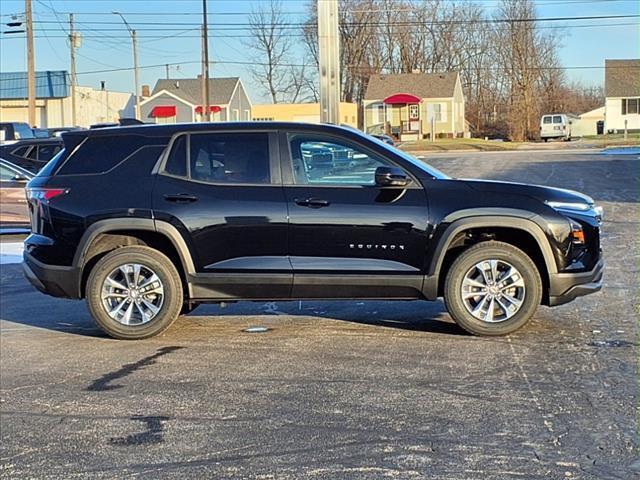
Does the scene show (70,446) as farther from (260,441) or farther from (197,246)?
(197,246)

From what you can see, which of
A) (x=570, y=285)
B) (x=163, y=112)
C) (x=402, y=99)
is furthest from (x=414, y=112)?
(x=570, y=285)

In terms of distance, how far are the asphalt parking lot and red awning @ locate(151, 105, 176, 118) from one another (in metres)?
56.9

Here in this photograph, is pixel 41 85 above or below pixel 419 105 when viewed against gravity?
above

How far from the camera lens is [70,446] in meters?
4.70

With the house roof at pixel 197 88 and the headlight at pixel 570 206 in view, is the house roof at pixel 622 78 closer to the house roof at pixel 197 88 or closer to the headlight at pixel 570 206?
the house roof at pixel 197 88

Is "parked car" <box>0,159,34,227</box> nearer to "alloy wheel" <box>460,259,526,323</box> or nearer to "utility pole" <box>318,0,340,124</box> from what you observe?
"utility pole" <box>318,0,340,124</box>

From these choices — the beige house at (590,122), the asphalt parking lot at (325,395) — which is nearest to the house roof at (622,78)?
the beige house at (590,122)

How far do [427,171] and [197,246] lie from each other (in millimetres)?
2035

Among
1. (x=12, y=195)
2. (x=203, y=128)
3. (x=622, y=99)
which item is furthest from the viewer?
(x=622, y=99)

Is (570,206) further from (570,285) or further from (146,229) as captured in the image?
(146,229)

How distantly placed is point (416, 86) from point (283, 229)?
62603 mm

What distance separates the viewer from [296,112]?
216 feet

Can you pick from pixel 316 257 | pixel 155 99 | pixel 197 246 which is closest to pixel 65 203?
pixel 197 246

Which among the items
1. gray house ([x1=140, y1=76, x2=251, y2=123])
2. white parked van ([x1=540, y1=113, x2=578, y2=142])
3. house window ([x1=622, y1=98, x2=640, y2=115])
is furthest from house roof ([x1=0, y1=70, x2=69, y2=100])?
house window ([x1=622, y1=98, x2=640, y2=115])
